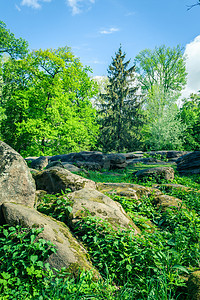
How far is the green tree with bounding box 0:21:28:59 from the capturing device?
1944 centimetres

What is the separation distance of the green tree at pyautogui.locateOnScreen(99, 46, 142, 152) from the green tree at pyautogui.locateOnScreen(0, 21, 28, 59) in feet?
41.0

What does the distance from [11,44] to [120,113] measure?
16.7 m

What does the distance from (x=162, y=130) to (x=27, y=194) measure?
28.3m

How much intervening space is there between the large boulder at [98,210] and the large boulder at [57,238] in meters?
0.42

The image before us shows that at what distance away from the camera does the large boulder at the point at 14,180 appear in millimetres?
3414

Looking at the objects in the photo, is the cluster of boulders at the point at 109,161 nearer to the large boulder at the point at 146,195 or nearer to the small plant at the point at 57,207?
the large boulder at the point at 146,195

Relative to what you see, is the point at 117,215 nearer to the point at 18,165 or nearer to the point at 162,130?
the point at 18,165

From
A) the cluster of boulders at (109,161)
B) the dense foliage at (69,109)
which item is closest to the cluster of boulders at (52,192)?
the cluster of boulders at (109,161)

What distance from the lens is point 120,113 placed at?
30828 millimetres

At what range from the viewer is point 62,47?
898 inches

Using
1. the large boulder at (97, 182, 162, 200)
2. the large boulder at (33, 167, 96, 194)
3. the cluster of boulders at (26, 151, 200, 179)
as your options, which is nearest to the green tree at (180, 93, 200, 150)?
the cluster of boulders at (26, 151, 200, 179)

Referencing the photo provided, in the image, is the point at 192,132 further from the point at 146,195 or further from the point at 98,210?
the point at 98,210

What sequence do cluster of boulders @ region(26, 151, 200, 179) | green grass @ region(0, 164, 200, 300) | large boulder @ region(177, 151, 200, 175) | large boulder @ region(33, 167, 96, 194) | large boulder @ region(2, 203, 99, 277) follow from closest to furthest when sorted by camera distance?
green grass @ region(0, 164, 200, 300), large boulder @ region(2, 203, 99, 277), large boulder @ region(33, 167, 96, 194), large boulder @ region(177, 151, 200, 175), cluster of boulders @ region(26, 151, 200, 179)

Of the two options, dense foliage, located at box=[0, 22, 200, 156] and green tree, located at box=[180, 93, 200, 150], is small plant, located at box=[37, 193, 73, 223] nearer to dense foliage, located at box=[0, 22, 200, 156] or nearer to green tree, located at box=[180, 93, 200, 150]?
dense foliage, located at box=[0, 22, 200, 156]
